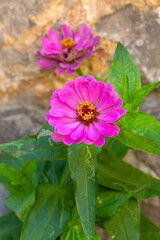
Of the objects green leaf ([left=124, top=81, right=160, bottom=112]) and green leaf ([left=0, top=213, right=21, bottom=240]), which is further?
green leaf ([left=0, top=213, right=21, bottom=240])

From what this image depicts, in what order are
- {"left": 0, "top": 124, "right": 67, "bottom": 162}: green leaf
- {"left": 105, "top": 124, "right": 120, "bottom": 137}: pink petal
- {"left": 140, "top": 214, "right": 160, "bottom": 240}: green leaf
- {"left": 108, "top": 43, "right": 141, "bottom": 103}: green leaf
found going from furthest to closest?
{"left": 140, "top": 214, "right": 160, "bottom": 240}: green leaf → {"left": 108, "top": 43, "right": 141, "bottom": 103}: green leaf → {"left": 0, "top": 124, "right": 67, "bottom": 162}: green leaf → {"left": 105, "top": 124, "right": 120, "bottom": 137}: pink petal

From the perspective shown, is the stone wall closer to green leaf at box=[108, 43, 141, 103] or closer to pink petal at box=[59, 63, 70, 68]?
pink petal at box=[59, 63, 70, 68]

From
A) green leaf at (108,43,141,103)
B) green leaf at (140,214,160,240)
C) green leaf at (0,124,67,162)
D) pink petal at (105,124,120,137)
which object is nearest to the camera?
pink petal at (105,124,120,137)

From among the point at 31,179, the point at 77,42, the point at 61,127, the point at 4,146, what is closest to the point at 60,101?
the point at 61,127

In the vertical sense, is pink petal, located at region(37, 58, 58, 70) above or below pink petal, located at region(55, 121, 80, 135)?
above

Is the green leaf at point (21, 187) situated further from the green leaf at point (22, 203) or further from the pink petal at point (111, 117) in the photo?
the pink petal at point (111, 117)

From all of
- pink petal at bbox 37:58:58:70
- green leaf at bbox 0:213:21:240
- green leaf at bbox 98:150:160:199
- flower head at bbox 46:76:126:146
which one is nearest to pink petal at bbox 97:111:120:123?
flower head at bbox 46:76:126:146

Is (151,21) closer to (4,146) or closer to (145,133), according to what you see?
(145,133)
